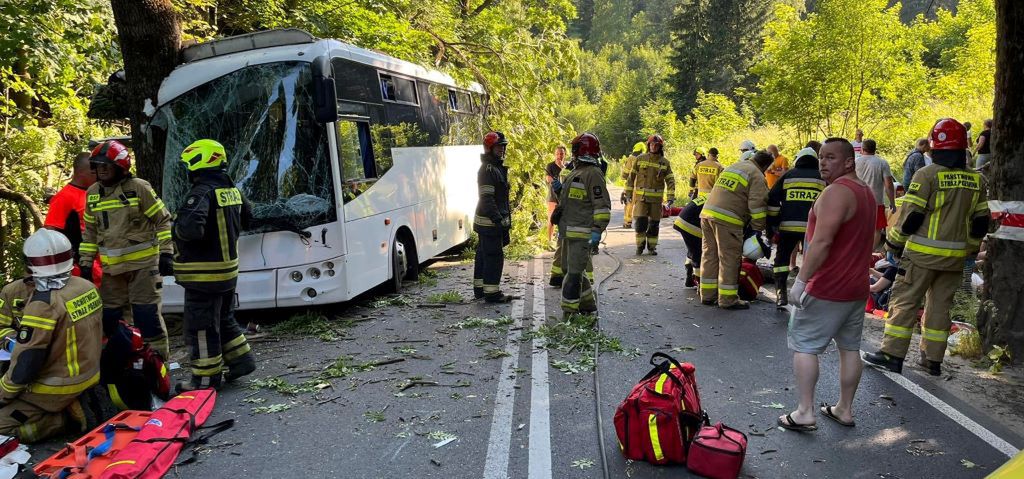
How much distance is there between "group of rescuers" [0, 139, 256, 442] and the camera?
4.29 meters

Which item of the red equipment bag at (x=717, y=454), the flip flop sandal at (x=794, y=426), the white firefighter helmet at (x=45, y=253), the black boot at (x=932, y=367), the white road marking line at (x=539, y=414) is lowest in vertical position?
the black boot at (x=932, y=367)

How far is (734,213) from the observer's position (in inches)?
306

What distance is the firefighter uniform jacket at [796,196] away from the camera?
7.35m

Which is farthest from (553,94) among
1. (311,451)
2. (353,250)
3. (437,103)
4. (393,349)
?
(311,451)

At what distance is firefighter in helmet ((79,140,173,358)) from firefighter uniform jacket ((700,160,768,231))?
5.78 metres

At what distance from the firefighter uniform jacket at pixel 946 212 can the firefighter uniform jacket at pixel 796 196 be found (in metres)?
1.80

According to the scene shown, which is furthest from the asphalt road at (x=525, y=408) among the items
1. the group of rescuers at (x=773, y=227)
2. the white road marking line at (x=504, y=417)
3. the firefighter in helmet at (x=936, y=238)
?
the group of rescuers at (x=773, y=227)

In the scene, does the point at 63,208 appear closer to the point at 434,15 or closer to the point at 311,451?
the point at 311,451

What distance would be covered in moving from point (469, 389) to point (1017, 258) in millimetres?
4845

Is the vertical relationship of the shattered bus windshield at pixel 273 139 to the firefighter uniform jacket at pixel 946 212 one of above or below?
above

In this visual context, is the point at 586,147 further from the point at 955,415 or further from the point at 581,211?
the point at 955,415

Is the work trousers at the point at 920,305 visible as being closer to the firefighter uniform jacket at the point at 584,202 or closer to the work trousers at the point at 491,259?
the firefighter uniform jacket at the point at 584,202

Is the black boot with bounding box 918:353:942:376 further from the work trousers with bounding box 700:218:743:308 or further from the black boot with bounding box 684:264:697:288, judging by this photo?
the black boot with bounding box 684:264:697:288

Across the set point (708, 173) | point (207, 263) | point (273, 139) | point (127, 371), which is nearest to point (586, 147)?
point (273, 139)
